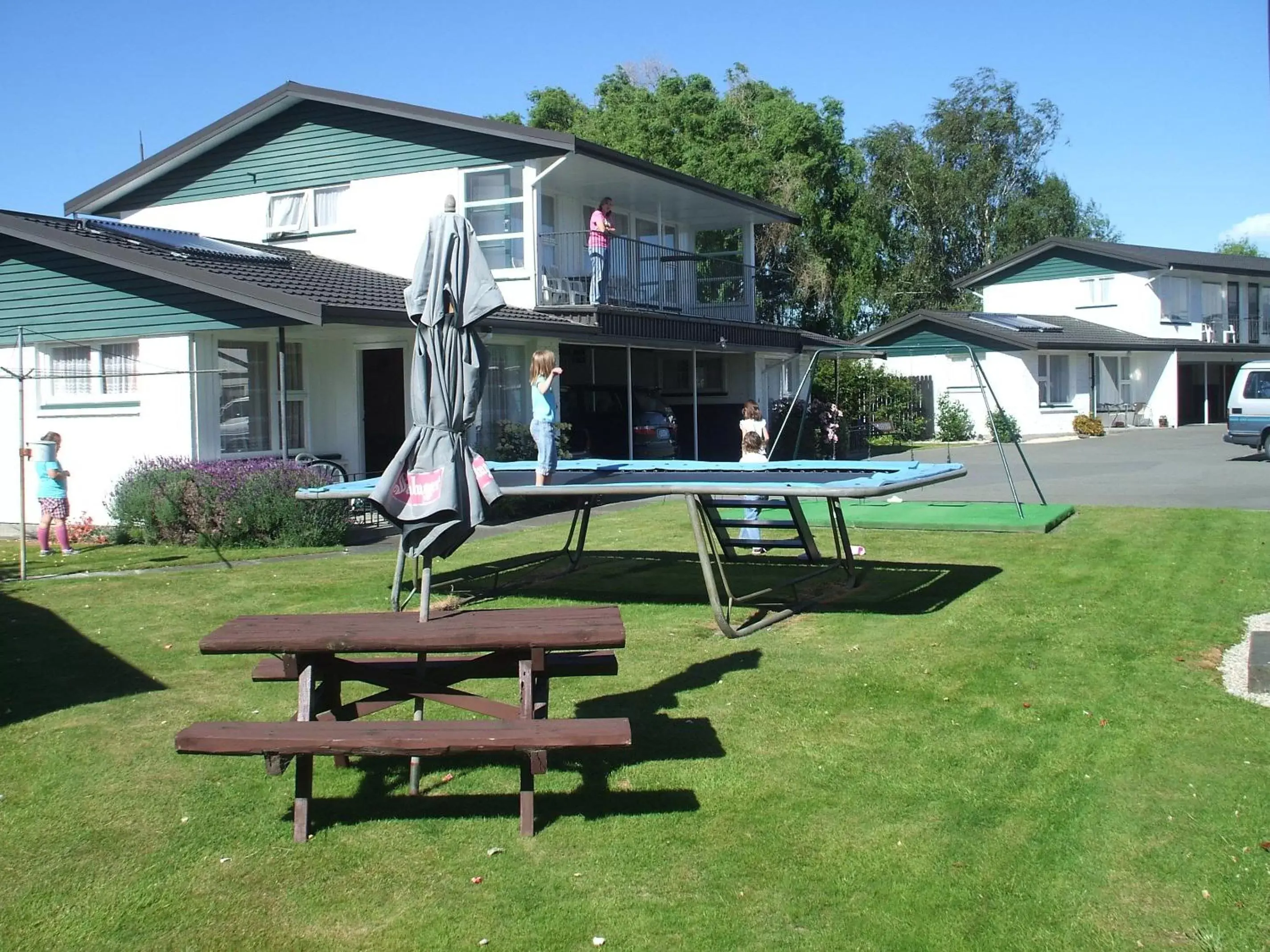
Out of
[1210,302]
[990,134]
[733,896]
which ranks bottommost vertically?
[733,896]

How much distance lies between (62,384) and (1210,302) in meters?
41.5

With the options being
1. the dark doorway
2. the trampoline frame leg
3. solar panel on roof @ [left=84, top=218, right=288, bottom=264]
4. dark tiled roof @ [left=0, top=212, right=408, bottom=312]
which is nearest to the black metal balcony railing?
the dark doorway

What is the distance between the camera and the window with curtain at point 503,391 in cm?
1998

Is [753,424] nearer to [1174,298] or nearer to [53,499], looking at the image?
[53,499]

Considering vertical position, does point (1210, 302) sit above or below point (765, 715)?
above

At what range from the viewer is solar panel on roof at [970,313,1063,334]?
127ft

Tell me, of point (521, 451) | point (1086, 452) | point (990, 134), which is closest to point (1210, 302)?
point (990, 134)

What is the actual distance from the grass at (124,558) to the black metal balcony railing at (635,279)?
846 cm

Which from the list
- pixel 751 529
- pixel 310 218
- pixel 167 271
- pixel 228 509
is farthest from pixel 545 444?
pixel 310 218

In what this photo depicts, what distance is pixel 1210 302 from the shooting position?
4603cm

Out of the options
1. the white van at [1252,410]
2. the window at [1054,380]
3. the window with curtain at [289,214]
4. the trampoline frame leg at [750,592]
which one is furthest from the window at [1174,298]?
the trampoline frame leg at [750,592]

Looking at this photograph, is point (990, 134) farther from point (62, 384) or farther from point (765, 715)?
point (765, 715)

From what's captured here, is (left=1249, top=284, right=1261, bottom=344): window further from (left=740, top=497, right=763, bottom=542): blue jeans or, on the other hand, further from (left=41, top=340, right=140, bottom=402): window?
(left=41, top=340, right=140, bottom=402): window

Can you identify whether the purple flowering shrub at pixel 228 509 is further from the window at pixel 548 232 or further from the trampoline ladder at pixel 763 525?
the window at pixel 548 232
